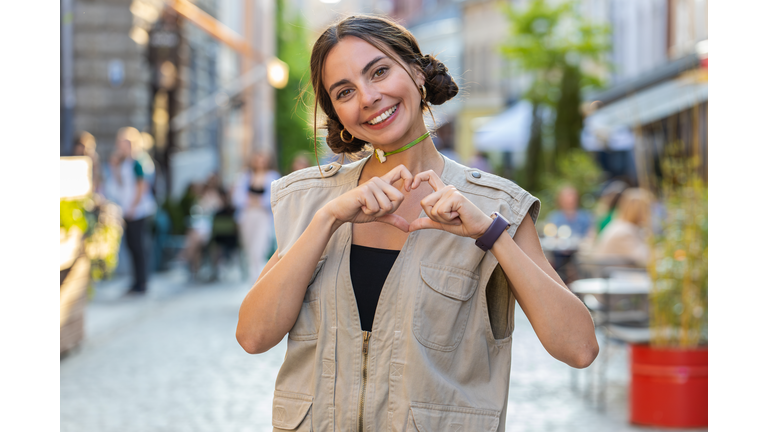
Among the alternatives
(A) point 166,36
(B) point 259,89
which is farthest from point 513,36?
(A) point 166,36

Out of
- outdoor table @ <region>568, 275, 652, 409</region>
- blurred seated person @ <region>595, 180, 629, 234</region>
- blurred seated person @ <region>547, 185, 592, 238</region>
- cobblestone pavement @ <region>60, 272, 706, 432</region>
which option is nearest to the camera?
cobblestone pavement @ <region>60, 272, 706, 432</region>

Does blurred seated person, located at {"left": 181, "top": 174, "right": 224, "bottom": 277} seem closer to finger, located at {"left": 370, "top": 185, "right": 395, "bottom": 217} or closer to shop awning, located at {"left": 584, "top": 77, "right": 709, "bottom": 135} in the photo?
shop awning, located at {"left": 584, "top": 77, "right": 709, "bottom": 135}

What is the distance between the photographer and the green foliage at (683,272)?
4.71 m

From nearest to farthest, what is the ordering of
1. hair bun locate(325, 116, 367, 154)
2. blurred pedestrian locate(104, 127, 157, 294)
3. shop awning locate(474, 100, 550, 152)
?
hair bun locate(325, 116, 367, 154), blurred pedestrian locate(104, 127, 157, 294), shop awning locate(474, 100, 550, 152)

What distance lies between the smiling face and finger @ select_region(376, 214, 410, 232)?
18 cm

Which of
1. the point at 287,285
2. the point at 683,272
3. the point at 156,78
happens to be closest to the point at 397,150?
the point at 287,285

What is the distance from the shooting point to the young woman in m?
1.71

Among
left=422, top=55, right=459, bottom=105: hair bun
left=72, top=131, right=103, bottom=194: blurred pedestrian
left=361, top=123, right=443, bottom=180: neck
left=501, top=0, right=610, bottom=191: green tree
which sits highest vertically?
left=501, top=0, right=610, bottom=191: green tree

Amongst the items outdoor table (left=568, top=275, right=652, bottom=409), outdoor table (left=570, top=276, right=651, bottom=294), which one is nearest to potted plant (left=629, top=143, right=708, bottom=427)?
outdoor table (left=568, top=275, right=652, bottom=409)

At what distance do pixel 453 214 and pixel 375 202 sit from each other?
16 centimetres

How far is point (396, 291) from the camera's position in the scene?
69.8 inches

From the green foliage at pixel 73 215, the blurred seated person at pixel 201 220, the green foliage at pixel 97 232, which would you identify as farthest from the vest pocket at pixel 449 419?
the blurred seated person at pixel 201 220

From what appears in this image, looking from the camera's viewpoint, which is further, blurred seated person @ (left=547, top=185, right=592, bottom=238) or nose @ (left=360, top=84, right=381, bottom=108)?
blurred seated person @ (left=547, top=185, right=592, bottom=238)
